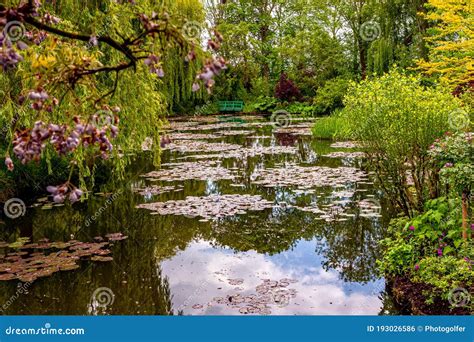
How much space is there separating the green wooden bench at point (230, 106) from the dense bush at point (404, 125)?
91.6 feet

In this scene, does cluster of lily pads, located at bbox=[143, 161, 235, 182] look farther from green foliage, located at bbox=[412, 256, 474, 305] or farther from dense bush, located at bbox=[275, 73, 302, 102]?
dense bush, located at bbox=[275, 73, 302, 102]

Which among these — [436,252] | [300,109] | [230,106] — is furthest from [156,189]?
[230,106]

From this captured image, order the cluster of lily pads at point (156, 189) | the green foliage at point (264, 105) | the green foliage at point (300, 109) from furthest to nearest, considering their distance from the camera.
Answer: the green foliage at point (264, 105)
the green foliage at point (300, 109)
the cluster of lily pads at point (156, 189)

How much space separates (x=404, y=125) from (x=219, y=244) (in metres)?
3.10

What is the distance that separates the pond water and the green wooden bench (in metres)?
22.0

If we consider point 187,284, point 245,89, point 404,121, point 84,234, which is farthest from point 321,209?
point 245,89

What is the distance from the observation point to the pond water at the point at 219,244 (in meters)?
4.99

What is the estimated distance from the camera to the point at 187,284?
5531 millimetres

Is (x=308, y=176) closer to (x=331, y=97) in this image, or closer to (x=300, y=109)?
(x=331, y=97)

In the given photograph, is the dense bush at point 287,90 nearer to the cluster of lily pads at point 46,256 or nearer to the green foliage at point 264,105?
the green foliage at point 264,105

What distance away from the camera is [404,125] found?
576 centimetres

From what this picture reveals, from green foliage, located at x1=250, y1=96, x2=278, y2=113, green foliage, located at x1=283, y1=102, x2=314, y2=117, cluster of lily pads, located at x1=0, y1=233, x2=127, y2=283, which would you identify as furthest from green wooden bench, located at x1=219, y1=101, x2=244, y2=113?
cluster of lily pads, located at x1=0, y1=233, x2=127, y2=283

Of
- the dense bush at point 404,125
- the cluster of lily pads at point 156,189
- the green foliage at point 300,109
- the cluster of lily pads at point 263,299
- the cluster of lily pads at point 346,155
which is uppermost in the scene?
the green foliage at point 300,109

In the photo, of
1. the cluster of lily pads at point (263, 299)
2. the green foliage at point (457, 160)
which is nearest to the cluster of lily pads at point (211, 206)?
the cluster of lily pads at point (263, 299)
